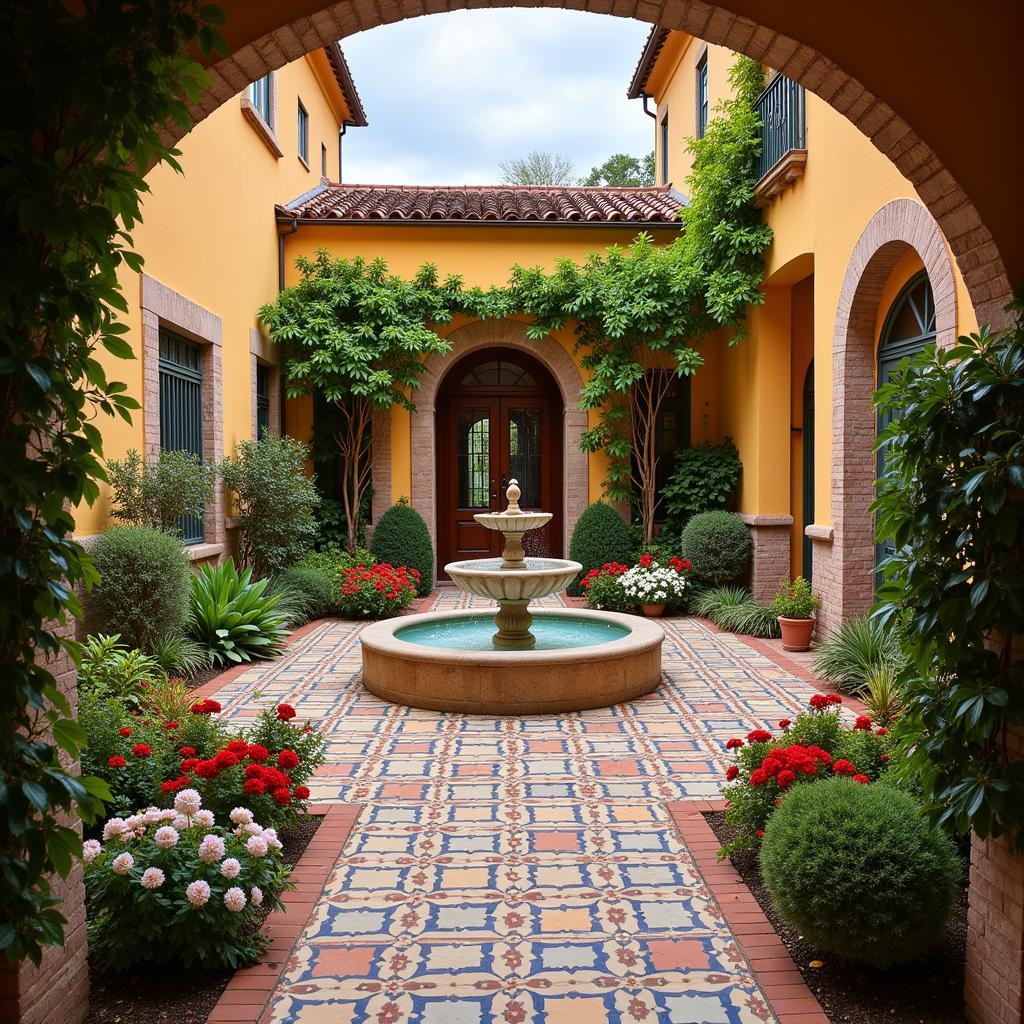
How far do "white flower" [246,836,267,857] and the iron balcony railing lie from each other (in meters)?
8.73

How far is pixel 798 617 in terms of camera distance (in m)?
9.14

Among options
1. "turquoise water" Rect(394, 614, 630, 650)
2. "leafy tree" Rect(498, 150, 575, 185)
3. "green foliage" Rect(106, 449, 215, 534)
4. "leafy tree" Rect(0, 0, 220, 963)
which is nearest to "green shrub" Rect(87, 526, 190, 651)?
"green foliage" Rect(106, 449, 215, 534)

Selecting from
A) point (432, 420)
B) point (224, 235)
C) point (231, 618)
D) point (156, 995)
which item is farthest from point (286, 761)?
point (432, 420)

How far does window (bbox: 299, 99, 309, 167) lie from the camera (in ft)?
49.8

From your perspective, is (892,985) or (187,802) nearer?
(892,985)

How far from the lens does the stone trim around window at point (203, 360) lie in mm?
8125

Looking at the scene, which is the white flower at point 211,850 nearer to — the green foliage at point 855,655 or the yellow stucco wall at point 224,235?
the yellow stucco wall at point 224,235

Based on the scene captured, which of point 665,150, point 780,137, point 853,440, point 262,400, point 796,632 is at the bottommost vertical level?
point 796,632

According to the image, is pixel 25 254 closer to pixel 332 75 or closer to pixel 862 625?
pixel 862 625

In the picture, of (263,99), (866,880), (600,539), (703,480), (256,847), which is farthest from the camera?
(263,99)

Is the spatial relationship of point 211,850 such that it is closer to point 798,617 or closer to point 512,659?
point 512,659

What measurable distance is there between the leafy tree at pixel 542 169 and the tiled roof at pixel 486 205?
13.2m

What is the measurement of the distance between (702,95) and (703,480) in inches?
258

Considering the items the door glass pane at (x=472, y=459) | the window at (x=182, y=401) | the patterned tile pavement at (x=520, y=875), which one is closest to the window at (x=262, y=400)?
the window at (x=182, y=401)
